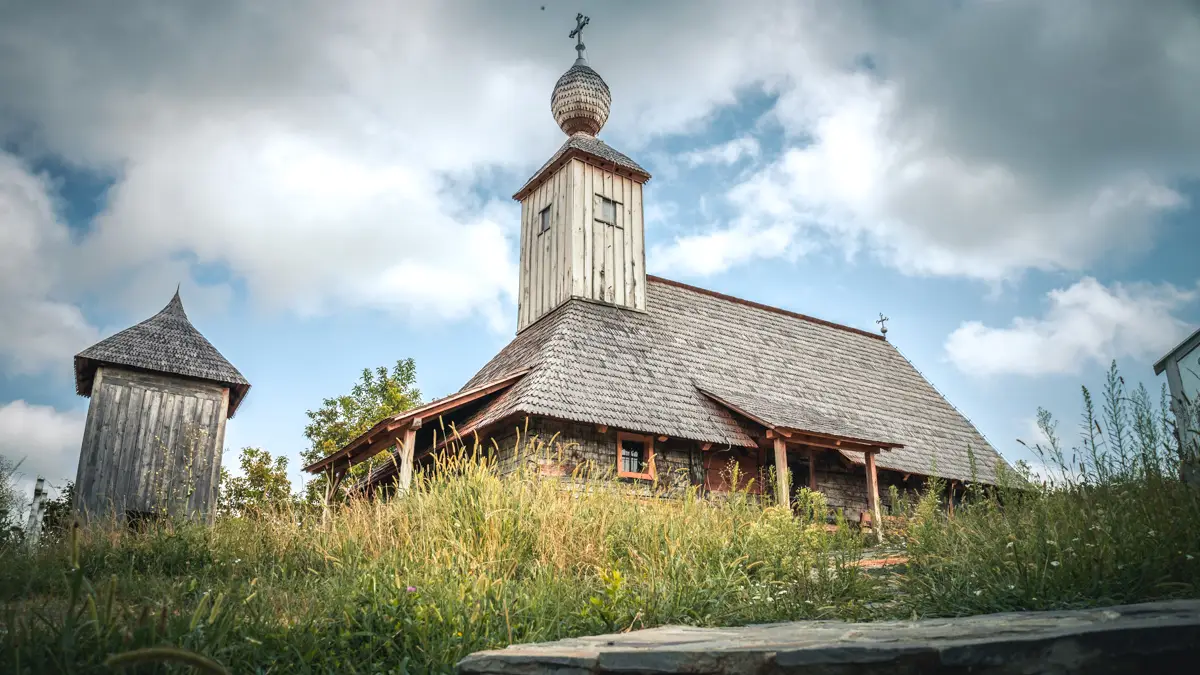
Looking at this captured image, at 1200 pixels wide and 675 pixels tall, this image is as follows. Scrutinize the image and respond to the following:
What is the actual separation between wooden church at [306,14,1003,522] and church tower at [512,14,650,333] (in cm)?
4

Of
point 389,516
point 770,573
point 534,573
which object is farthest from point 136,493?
point 770,573

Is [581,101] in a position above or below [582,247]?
above

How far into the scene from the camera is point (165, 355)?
47.1 feet

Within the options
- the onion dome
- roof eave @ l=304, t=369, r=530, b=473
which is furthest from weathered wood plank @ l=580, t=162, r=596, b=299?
roof eave @ l=304, t=369, r=530, b=473

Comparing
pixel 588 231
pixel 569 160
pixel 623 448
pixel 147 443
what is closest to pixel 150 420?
pixel 147 443

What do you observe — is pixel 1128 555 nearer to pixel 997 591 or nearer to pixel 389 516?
pixel 997 591

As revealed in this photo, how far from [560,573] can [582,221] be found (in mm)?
12295

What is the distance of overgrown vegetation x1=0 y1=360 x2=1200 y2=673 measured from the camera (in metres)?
3.78

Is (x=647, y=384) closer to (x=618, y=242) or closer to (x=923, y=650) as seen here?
(x=618, y=242)

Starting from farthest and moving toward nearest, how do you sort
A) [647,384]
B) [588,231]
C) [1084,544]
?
[588,231] → [647,384] → [1084,544]

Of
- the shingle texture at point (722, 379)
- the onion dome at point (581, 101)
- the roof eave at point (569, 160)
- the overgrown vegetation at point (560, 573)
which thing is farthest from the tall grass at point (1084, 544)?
the onion dome at point (581, 101)

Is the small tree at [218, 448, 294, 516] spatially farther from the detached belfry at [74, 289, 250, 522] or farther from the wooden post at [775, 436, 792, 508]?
the wooden post at [775, 436, 792, 508]

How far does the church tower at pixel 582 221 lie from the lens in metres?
16.6

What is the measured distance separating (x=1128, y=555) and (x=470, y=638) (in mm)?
3347
